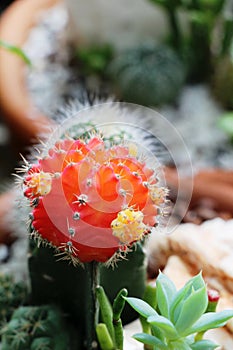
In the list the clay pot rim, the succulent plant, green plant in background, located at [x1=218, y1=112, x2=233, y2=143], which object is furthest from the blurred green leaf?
the succulent plant

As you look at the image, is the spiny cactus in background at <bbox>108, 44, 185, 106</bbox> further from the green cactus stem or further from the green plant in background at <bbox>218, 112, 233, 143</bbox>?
the green cactus stem

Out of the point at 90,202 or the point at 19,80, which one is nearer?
the point at 90,202

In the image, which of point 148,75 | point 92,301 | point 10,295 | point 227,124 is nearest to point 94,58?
point 148,75

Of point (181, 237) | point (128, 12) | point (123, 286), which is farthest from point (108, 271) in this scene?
point (128, 12)

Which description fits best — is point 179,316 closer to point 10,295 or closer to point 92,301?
point 92,301

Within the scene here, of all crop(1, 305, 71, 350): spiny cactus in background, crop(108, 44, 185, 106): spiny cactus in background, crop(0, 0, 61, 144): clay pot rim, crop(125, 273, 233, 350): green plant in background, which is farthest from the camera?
crop(108, 44, 185, 106): spiny cactus in background

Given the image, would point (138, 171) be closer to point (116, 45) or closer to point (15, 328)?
point (15, 328)
